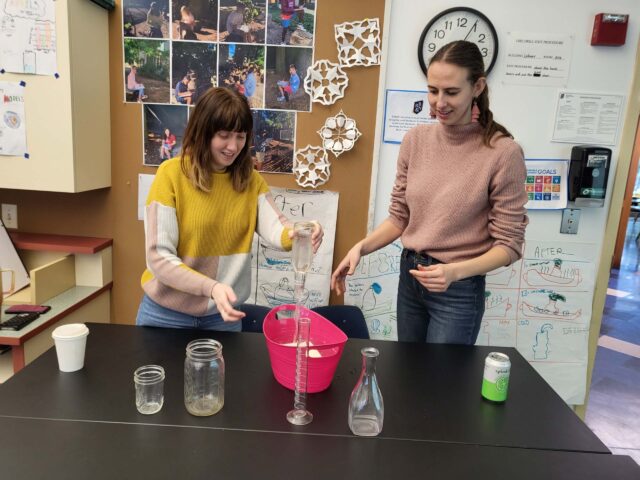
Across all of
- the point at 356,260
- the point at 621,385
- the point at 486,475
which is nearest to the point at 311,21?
the point at 356,260

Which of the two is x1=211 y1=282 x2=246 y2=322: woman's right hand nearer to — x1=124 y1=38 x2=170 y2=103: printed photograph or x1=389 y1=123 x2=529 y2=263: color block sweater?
x1=389 y1=123 x2=529 y2=263: color block sweater

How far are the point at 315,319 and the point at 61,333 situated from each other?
687 mm

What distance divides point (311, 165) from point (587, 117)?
56.0 inches

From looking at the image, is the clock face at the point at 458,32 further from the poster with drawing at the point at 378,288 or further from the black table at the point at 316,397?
the black table at the point at 316,397

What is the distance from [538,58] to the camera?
2328mm

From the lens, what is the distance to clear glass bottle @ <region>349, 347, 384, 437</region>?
105cm

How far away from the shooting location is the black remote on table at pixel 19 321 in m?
1.85

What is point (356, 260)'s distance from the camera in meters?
1.63

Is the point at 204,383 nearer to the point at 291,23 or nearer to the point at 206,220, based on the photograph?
the point at 206,220

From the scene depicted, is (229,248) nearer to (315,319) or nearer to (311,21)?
(315,319)

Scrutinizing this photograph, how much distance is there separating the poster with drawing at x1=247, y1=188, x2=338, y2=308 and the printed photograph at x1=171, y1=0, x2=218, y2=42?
0.84 m

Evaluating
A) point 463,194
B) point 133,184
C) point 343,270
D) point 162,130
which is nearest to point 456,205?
point 463,194

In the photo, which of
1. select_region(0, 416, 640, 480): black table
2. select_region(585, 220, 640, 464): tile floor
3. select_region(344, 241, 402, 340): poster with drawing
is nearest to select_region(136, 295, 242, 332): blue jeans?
select_region(0, 416, 640, 480): black table

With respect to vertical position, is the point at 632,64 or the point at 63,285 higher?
the point at 632,64
